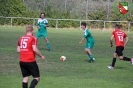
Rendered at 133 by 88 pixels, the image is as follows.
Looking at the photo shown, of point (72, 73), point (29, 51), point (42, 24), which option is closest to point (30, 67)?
point (29, 51)

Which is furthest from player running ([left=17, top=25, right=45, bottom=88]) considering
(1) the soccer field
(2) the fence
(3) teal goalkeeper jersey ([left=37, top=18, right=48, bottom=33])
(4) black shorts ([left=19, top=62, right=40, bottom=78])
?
(2) the fence

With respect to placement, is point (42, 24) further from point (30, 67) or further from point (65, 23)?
point (65, 23)

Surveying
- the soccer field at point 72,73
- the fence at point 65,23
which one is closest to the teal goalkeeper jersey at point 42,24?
the soccer field at point 72,73

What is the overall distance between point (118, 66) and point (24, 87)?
7.04 metres

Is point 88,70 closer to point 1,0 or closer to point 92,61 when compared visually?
point 92,61

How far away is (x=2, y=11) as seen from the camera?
2105 inches

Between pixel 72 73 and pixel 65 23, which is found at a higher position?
pixel 65 23

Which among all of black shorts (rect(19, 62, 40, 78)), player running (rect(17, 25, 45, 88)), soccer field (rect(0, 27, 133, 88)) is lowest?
soccer field (rect(0, 27, 133, 88))

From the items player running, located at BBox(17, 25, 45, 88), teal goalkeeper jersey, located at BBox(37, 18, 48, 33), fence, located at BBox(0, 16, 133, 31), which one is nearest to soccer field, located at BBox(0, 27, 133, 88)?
player running, located at BBox(17, 25, 45, 88)

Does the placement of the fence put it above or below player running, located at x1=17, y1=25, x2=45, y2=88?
below

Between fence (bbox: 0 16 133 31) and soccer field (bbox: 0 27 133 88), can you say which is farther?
Result: fence (bbox: 0 16 133 31)

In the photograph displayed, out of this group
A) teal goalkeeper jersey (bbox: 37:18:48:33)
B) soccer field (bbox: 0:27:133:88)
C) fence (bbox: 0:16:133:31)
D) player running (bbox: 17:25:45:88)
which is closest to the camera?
player running (bbox: 17:25:45:88)

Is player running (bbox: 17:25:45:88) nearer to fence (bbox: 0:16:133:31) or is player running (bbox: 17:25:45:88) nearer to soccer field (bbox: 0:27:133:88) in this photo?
soccer field (bbox: 0:27:133:88)

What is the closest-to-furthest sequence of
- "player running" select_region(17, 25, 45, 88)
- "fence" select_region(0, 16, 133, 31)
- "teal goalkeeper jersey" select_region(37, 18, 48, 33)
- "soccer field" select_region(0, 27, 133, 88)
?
"player running" select_region(17, 25, 45, 88), "soccer field" select_region(0, 27, 133, 88), "teal goalkeeper jersey" select_region(37, 18, 48, 33), "fence" select_region(0, 16, 133, 31)
